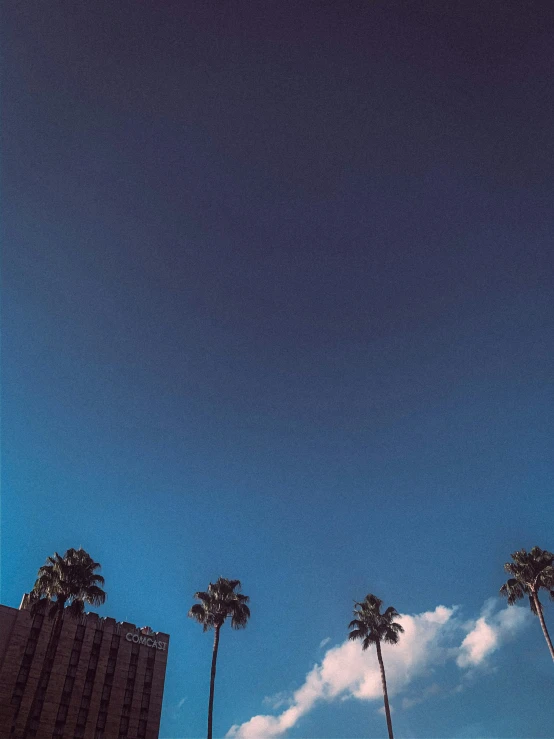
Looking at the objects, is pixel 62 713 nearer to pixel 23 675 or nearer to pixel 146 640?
pixel 23 675

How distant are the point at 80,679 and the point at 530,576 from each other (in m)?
53.8

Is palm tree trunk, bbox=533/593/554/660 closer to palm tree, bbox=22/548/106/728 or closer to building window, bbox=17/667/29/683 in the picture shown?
palm tree, bbox=22/548/106/728

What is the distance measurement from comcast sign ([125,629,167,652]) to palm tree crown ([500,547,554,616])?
1883 inches

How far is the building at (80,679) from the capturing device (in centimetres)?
6234

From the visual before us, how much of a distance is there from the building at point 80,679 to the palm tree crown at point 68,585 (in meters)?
18.4

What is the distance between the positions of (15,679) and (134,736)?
16579 millimetres

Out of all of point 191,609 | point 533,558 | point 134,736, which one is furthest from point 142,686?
point 533,558

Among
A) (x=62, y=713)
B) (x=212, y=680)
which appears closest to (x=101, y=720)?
(x=62, y=713)

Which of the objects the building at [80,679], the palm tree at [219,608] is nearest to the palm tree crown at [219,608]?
the palm tree at [219,608]

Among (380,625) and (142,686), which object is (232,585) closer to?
(380,625)

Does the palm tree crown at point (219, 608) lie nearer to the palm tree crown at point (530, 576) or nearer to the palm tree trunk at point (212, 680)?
the palm tree trunk at point (212, 680)

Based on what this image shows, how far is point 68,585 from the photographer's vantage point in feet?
150

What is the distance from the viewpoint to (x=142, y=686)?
7206cm

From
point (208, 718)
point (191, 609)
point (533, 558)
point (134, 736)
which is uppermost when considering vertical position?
point (533, 558)
